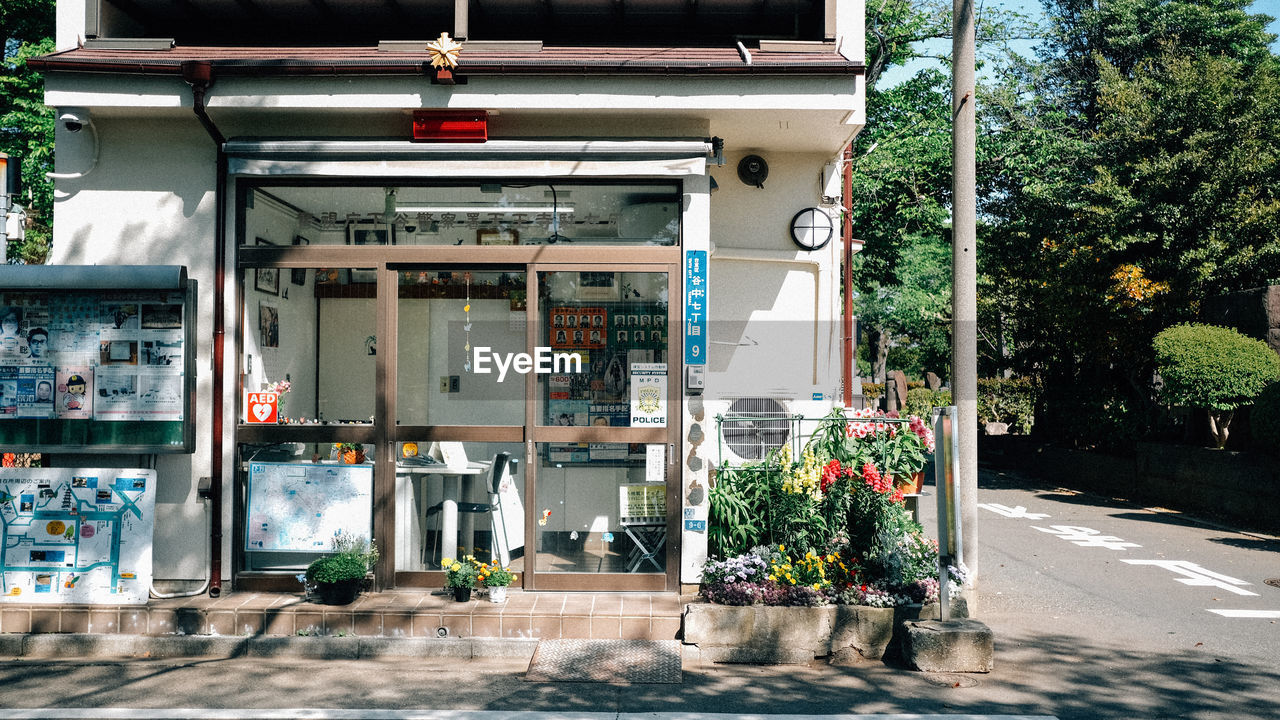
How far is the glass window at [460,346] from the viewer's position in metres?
7.35

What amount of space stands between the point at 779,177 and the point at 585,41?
226 centimetres

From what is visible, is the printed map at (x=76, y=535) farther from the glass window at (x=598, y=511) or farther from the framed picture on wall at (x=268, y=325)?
the glass window at (x=598, y=511)

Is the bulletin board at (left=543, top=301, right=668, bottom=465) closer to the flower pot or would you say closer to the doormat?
the doormat

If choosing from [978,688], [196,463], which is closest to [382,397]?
[196,463]

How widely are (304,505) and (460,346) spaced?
178 cm

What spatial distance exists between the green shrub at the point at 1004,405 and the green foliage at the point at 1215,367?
41.2 feet

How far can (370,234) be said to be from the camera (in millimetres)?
7340

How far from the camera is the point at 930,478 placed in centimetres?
1867

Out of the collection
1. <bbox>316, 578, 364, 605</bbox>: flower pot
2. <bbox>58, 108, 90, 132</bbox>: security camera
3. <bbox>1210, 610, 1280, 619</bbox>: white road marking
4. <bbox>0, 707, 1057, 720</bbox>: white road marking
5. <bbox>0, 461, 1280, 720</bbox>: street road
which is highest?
<bbox>58, 108, 90, 132</bbox>: security camera

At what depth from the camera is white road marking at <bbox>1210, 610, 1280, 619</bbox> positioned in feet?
25.7

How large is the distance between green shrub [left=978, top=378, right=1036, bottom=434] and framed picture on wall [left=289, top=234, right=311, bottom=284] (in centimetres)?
2257

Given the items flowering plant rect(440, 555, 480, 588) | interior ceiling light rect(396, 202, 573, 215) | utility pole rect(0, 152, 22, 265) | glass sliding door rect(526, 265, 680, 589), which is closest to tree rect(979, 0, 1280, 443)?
glass sliding door rect(526, 265, 680, 589)

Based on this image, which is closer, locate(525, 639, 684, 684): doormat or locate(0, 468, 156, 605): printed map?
locate(525, 639, 684, 684): doormat

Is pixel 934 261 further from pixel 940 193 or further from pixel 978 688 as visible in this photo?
pixel 978 688
